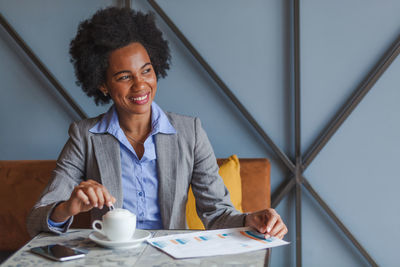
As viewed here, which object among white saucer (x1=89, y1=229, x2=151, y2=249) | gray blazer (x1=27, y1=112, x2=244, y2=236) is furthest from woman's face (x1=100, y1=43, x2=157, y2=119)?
white saucer (x1=89, y1=229, x2=151, y2=249)

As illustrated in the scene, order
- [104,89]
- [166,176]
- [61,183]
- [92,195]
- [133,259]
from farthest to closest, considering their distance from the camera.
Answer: [104,89], [166,176], [61,183], [92,195], [133,259]

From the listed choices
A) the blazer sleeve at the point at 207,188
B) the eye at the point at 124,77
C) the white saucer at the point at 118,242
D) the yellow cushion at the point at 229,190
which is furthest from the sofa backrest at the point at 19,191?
the white saucer at the point at 118,242

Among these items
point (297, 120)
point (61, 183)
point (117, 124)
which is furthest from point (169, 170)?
point (297, 120)

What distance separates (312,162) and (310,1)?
0.69m

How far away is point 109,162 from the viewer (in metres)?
1.56

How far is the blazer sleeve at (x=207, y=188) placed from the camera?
1536 millimetres

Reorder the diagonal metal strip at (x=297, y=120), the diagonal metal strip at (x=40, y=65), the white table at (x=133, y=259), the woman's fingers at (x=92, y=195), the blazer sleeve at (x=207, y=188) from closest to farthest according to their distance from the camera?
the white table at (x=133, y=259), the woman's fingers at (x=92, y=195), the blazer sleeve at (x=207, y=188), the diagonal metal strip at (x=297, y=120), the diagonal metal strip at (x=40, y=65)

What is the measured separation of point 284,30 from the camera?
2053 millimetres

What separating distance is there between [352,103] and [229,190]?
0.64 metres

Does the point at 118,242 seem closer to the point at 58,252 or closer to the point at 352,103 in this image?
the point at 58,252

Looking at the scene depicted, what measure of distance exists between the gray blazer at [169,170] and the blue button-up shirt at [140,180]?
3 centimetres

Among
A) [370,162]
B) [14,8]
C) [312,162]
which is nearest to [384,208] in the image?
[370,162]

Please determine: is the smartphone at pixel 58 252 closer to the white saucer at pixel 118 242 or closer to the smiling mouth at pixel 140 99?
the white saucer at pixel 118 242

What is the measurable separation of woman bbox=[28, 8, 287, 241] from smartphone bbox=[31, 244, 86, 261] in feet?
1.25
